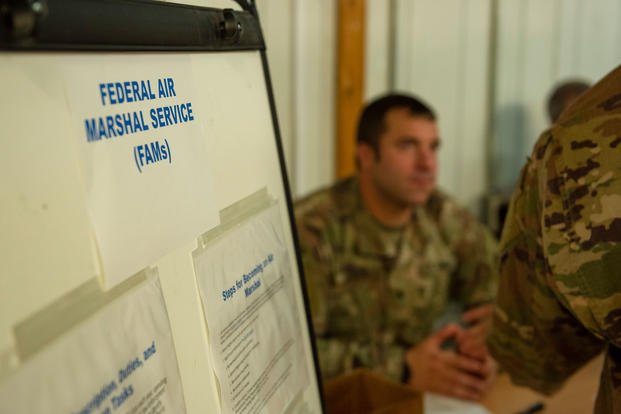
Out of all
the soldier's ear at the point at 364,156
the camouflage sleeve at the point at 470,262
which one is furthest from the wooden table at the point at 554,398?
the soldier's ear at the point at 364,156

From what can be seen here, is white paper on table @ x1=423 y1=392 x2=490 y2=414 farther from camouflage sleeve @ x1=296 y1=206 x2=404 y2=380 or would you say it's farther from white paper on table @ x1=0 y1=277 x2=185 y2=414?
white paper on table @ x1=0 y1=277 x2=185 y2=414

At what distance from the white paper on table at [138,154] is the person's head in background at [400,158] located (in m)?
1.21

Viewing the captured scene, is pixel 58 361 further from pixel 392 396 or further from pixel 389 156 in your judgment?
pixel 389 156

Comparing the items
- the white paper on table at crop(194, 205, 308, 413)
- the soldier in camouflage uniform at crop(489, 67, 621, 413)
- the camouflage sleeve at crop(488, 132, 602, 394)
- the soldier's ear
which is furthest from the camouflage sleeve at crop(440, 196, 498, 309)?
the white paper on table at crop(194, 205, 308, 413)

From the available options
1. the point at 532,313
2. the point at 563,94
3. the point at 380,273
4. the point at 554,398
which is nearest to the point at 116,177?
the point at 532,313

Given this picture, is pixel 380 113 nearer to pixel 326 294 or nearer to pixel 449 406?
pixel 326 294

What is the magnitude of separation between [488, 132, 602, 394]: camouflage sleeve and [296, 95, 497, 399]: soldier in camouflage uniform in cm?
50

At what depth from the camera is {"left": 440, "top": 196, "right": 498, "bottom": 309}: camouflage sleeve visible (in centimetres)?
193

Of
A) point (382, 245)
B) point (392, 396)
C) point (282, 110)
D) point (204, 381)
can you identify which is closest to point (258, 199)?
point (204, 381)

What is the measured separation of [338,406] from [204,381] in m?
0.58

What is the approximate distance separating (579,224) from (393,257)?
1.05 metres

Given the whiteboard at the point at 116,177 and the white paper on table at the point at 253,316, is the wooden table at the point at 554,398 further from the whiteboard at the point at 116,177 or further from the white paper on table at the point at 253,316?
the whiteboard at the point at 116,177

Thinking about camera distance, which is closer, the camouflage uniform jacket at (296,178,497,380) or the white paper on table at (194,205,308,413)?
the white paper on table at (194,205,308,413)

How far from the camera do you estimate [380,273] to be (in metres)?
1.81
